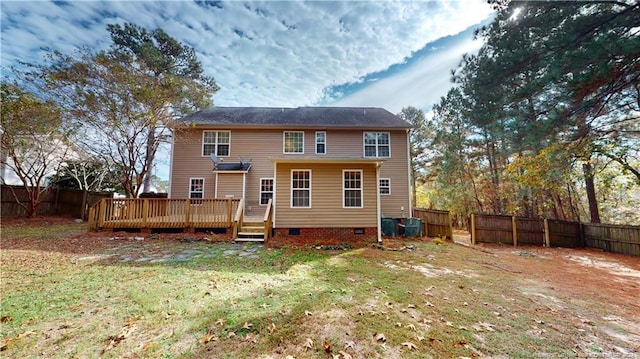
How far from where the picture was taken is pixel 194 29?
10383 mm

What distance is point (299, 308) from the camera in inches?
131

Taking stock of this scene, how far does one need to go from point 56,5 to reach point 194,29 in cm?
447

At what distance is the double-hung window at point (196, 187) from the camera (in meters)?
12.2

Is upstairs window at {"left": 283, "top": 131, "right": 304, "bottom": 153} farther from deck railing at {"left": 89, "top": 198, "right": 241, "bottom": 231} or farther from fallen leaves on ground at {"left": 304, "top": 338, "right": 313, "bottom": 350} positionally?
fallen leaves on ground at {"left": 304, "top": 338, "right": 313, "bottom": 350}

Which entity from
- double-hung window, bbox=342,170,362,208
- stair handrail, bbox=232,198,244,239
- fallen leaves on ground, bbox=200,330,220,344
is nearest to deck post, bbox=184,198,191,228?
stair handrail, bbox=232,198,244,239

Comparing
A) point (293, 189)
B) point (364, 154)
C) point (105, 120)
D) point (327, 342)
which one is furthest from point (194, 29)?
point (327, 342)

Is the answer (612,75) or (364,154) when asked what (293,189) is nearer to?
(364,154)

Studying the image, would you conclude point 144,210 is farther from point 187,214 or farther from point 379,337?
point 379,337

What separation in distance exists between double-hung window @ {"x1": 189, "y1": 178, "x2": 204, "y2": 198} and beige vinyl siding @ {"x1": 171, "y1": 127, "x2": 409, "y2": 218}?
0.20 metres

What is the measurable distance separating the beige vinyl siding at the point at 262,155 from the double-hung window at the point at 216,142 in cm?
23

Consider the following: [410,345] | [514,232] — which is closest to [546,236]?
[514,232]

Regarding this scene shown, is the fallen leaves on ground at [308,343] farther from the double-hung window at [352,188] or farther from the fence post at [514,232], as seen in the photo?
the fence post at [514,232]

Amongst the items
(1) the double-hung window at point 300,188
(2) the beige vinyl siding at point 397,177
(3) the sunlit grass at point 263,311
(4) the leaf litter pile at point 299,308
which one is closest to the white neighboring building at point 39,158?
(4) the leaf litter pile at point 299,308

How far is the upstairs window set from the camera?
42.3 ft
